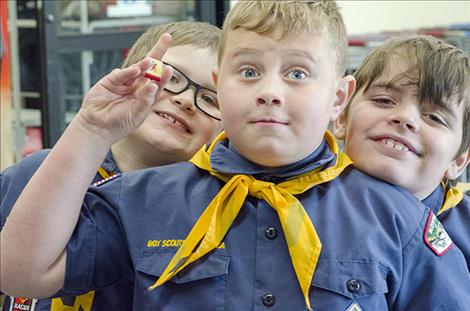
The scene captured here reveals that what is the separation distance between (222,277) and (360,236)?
0.22 meters

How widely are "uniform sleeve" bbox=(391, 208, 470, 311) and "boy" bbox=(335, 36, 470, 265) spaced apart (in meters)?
0.14

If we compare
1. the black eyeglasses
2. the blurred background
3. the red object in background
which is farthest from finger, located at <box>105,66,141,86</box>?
the red object in background

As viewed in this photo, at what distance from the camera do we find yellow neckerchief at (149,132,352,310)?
120cm

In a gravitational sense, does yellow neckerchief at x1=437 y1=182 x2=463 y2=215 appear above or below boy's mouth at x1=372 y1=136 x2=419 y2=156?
below

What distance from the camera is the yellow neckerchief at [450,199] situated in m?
1.50

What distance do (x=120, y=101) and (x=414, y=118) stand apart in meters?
0.51

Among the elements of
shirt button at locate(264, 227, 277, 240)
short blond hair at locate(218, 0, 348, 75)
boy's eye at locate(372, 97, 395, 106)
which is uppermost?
short blond hair at locate(218, 0, 348, 75)

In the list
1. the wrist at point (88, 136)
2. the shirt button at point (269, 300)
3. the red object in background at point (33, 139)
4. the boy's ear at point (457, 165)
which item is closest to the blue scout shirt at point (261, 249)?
the shirt button at point (269, 300)

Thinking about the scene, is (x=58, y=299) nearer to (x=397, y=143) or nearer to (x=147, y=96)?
(x=147, y=96)

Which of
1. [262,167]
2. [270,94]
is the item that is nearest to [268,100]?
[270,94]

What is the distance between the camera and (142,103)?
124 cm

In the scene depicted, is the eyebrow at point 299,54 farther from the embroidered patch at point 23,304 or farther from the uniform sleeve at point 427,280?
the embroidered patch at point 23,304

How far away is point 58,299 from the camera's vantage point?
1.47 m

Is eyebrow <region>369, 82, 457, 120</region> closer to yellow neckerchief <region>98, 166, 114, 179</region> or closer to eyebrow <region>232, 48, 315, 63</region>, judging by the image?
eyebrow <region>232, 48, 315, 63</region>
